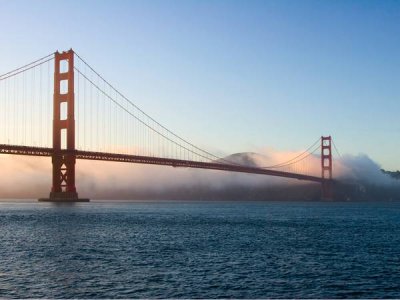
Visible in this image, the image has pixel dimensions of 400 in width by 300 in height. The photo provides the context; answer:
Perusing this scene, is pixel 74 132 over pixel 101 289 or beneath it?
over

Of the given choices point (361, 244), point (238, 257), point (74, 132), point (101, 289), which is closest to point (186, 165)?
point (74, 132)

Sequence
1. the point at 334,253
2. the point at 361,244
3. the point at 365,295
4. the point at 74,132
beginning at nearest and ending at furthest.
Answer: the point at 365,295 < the point at 334,253 < the point at 361,244 < the point at 74,132

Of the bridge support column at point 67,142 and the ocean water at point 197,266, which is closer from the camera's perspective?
the ocean water at point 197,266

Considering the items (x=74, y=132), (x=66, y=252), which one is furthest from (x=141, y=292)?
(x=74, y=132)

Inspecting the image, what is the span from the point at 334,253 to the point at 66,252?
1467cm

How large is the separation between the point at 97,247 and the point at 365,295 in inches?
694

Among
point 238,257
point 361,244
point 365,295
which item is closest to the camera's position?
point 365,295

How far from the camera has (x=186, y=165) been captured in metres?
93.7

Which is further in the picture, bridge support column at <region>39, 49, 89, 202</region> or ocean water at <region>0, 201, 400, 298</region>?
bridge support column at <region>39, 49, 89, 202</region>

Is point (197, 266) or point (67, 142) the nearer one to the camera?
point (197, 266)

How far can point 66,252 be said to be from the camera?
97.0ft

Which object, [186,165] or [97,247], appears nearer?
[97,247]

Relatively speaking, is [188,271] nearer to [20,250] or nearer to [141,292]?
[141,292]

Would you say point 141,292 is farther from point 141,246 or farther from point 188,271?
point 141,246
